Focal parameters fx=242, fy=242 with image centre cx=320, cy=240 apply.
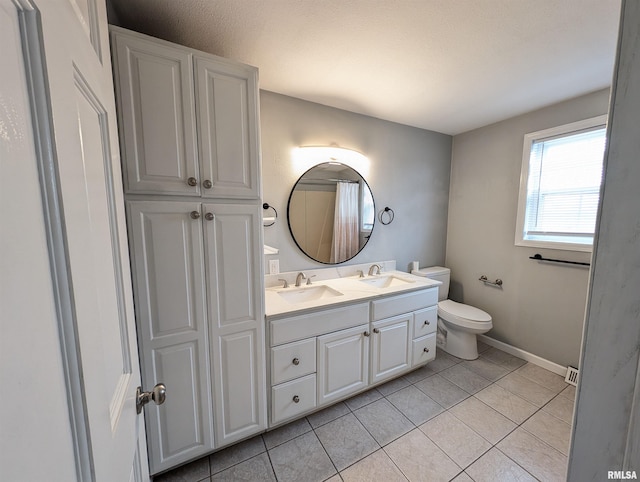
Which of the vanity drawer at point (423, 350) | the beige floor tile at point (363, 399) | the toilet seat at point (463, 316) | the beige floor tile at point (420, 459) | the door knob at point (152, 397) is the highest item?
the door knob at point (152, 397)

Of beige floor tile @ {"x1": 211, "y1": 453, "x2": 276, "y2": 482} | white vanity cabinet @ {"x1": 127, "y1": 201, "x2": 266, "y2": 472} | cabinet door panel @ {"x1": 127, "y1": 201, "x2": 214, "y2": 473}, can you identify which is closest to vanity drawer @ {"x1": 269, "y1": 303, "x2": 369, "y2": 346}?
white vanity cabinet @ {"x1": 127, "y1": 201, "x2": 266, "y2": 472}

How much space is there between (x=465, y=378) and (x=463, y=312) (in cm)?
58

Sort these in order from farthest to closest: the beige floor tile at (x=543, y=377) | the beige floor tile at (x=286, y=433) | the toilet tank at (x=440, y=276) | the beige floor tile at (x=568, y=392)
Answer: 1. the toilet tank at (x=440, y=276)
2. the beige floor tile at (x=543, y=377)
3. the beige floor tile at (x=568, y=392)
4. the beige floor tile at (x=286, y=433)

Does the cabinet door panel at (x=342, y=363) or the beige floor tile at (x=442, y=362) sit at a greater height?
the cabinet door panel at (x=342, y=363)

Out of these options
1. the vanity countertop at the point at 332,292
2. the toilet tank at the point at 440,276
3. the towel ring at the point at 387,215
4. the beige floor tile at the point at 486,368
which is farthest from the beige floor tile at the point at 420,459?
the towel ring at the point at 387,215

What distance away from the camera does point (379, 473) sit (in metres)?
1.31

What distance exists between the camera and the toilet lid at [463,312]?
2.26m

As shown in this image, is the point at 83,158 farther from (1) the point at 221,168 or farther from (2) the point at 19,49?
(1) the point at 221,168

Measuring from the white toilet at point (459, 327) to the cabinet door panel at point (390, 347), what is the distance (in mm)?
661

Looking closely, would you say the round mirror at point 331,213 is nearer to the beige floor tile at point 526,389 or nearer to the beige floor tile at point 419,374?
the beige floor tile at point 419,374

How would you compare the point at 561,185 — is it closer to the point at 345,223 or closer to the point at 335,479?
the point at 345,223

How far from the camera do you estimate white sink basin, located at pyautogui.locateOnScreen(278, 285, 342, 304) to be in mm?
1845

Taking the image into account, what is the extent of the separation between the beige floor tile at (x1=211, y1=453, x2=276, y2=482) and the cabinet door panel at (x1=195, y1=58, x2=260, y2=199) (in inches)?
58.2

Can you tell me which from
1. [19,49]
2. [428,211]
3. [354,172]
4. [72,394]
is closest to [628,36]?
[19,49]
